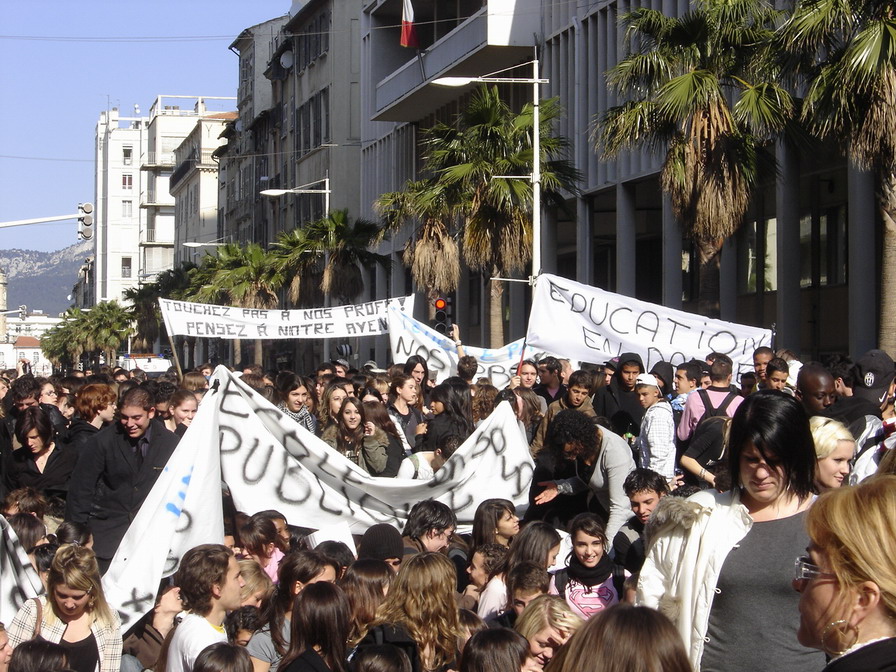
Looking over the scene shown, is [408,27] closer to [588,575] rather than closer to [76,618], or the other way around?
[588,575]

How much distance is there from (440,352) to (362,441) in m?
7.75

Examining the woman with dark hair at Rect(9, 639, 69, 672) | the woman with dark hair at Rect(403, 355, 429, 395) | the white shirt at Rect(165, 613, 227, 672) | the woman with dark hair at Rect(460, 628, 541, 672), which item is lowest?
the white shirt at Rect(165, 613, 227, 672)

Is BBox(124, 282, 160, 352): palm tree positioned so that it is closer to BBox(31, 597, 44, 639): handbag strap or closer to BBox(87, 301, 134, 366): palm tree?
BBox(87, 301, 134, 366): palm tree

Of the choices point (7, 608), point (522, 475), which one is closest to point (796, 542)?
point (7, 608)

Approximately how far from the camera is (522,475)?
8.81 meters

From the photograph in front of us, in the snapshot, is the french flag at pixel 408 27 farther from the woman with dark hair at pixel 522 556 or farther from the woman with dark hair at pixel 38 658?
the woman with dark hair at pixel 38 658

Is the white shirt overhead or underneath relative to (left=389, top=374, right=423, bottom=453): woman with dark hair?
underneath

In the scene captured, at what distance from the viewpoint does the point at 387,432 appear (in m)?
9.41

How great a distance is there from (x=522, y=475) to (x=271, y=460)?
1716mm

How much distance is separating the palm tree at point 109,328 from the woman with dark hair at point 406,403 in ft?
292

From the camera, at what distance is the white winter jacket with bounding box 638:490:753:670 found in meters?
4.16

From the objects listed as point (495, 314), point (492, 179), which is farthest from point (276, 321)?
point (495, 314)

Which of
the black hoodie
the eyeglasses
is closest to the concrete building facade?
the black hoodie

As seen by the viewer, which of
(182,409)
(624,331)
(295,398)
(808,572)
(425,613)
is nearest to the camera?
(808,572)
